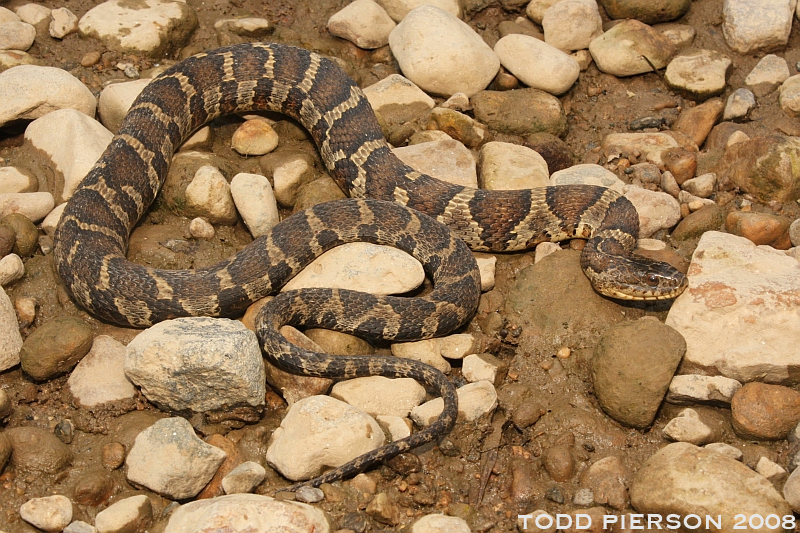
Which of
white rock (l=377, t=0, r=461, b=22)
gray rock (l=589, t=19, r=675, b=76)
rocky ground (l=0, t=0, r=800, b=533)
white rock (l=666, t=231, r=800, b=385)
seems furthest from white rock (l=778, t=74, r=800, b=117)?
white rock (l=377, t=0, r=461, b=22)

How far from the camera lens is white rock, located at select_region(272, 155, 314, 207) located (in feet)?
31.2

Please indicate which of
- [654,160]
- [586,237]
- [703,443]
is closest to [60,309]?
[586,237]

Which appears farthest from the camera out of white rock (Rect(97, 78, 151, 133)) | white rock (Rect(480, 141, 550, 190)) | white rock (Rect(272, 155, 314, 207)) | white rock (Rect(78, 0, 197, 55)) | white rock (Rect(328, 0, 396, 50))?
white rock (Rect(328, 0, 396, 50))

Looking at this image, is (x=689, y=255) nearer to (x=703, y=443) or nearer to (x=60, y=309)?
(x=703, y=443)

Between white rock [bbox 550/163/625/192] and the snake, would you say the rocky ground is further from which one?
the snake

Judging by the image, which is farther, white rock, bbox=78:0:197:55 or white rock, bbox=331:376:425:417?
white rock, bbox=78:0:197:55

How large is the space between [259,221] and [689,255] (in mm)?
5207

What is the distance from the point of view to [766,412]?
23.1 ft

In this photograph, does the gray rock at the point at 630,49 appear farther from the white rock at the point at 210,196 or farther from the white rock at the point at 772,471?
the white rock at the point at 772,471

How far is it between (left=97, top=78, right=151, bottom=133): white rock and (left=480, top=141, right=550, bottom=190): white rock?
15.6ft

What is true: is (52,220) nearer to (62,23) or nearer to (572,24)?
(62,23)

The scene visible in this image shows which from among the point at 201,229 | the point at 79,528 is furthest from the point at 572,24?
the point at 79,528

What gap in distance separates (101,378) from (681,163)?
24.8 feet

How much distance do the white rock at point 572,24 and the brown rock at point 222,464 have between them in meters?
7.94
